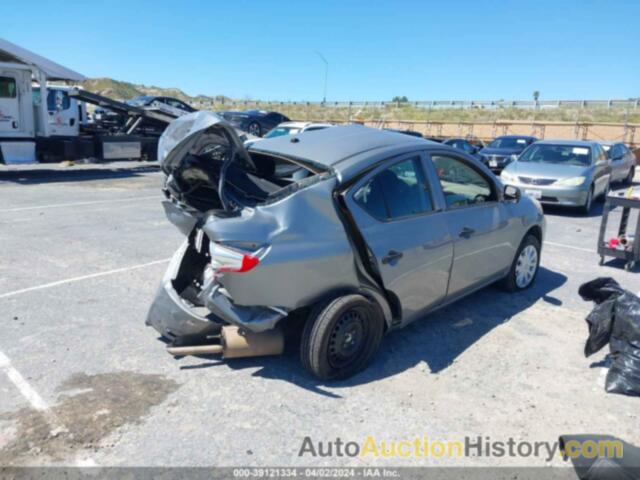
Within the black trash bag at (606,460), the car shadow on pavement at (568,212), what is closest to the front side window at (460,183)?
the black trash bag at (606,460)

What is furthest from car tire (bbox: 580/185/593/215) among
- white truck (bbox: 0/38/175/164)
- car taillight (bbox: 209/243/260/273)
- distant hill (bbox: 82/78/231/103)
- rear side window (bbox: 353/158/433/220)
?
distant hill (bbox: 82/78/231/103)

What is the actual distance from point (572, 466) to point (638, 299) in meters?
1.56

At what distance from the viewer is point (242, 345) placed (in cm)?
388

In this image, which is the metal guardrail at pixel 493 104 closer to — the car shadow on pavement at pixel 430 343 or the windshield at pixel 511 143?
the windshield at pixel 511 143

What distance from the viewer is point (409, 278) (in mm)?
4199

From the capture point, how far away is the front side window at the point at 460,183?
15.5 ft

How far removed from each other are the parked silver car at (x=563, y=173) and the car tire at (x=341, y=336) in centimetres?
845

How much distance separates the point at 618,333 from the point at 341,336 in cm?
208

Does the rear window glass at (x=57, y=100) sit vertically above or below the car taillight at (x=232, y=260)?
above

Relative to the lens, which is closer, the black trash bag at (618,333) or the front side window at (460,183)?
the black trash bag at (618,333)

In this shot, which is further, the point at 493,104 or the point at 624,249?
the point at 493,104

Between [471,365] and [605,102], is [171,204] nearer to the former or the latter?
[471,365]

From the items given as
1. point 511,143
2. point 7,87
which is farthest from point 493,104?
point 7,87

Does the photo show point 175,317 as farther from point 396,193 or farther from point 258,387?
point 396,193
